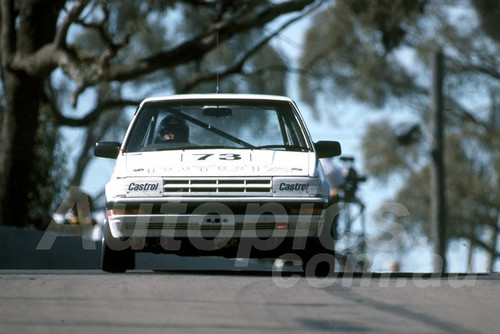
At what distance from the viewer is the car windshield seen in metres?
11.1

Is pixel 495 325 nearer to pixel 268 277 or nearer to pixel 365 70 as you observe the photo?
pixel 268 277

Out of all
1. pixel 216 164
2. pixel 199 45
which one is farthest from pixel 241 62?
pixel 216 164

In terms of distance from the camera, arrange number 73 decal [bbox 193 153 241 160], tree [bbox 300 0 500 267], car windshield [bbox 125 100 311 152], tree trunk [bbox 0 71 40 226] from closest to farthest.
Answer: number 73 decal [bbox 193 153 241 160] → car windshield [bbox 125 100 311 152] → tree trunk [bbox 0 71 40 226] → tree [bbox 300 0 500 267]

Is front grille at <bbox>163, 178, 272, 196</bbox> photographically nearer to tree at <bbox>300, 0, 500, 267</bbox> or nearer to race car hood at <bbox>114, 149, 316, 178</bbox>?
race car hood at <bbox>114, 149, 316, 178</bbox>

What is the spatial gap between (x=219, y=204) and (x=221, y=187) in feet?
0.51

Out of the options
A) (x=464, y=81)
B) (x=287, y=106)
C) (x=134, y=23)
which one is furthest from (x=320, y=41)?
(x=287, y=106)

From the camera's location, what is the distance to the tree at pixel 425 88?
34.2 metres

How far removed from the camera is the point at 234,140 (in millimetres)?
11156

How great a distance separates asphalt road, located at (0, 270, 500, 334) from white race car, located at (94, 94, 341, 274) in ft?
1.59

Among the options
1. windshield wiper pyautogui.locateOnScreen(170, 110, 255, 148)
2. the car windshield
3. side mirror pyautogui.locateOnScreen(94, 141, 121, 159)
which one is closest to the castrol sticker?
the car windshield

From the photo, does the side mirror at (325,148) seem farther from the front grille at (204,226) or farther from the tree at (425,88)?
the tree at (425,88)

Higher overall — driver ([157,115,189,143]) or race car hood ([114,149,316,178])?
driver ([157,115,189,143])

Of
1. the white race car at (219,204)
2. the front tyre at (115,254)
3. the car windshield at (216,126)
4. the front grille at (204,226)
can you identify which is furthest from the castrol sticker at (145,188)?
the car windshield at (216,126)

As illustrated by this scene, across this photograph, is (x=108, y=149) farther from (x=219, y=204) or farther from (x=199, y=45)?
(x=199, y=45)
